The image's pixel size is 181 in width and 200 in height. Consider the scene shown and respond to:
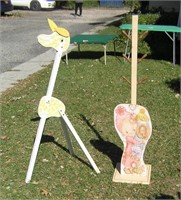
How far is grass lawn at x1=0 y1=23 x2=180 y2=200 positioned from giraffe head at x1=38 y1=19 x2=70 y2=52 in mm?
1314

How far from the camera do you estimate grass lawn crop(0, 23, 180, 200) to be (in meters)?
3.90

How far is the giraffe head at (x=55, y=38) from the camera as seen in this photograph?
3717 mm

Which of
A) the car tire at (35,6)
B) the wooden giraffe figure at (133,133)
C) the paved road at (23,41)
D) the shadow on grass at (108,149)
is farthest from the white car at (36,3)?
the wooden giraffe figure at (133,133)

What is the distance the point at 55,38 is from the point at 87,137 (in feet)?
5.47

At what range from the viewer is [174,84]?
728cm

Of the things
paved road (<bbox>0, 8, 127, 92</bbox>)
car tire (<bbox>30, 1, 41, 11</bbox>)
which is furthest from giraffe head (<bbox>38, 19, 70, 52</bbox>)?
car tire (<bbox>30, 1, 41, 11</bbox>)

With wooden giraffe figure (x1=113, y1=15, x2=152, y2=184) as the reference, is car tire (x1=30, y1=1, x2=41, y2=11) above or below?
above

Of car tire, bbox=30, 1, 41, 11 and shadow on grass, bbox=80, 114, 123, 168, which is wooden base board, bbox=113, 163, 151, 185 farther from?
car tire, bbox=30, 1, 41, 11

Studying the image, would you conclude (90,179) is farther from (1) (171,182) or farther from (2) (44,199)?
(1) (171,182)

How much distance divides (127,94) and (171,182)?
2.92m

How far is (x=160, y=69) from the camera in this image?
8.48m

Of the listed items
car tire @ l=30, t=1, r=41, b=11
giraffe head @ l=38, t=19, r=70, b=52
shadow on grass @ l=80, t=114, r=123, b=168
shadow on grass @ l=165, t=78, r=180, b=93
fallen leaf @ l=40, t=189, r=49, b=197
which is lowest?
fallen leaf @ l=40, t=189, r=49, b=197

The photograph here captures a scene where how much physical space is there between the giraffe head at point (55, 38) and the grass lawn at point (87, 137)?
1314 millimetres

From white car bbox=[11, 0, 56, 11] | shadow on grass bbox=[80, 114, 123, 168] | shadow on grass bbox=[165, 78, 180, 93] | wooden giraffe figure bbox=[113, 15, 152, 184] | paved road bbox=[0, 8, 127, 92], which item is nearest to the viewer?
wooden giraffe figure bbox=[113, 15, 152, 184]
